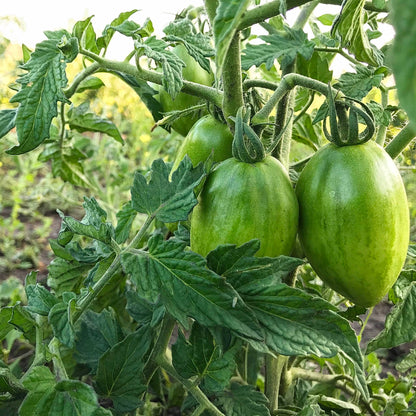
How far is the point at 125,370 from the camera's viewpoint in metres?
0.81

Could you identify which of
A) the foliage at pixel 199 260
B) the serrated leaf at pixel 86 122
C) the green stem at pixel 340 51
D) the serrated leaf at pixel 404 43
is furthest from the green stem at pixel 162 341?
the serrated leaf at pixel 404 43

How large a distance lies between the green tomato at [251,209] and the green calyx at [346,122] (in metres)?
0.09

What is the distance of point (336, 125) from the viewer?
681mm

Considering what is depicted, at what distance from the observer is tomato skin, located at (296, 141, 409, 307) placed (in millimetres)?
648

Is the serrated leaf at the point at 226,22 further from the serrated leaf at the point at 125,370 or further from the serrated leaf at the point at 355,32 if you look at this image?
the serrated leaf at the point at 125,370

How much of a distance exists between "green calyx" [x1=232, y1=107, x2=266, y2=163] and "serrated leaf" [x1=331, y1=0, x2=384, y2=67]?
0.20 metres

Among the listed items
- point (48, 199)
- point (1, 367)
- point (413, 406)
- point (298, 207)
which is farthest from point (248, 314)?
point (48, 199)

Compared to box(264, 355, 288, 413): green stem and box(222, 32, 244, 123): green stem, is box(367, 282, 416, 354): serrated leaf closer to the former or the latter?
box(264, 355, 288, 413): green stem

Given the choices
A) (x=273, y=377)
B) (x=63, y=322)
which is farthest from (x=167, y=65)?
(x=273, y=377)

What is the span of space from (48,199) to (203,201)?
100 inches

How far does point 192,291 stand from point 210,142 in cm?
26

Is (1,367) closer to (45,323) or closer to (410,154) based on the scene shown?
(45,323)

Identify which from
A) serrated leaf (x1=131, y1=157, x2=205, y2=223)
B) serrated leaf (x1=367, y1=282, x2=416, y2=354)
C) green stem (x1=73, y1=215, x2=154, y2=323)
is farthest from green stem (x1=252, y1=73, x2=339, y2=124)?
serrated leaf (x1=367, y1=282, x2=416, y2=354)

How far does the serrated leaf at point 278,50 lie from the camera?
2.60ft
